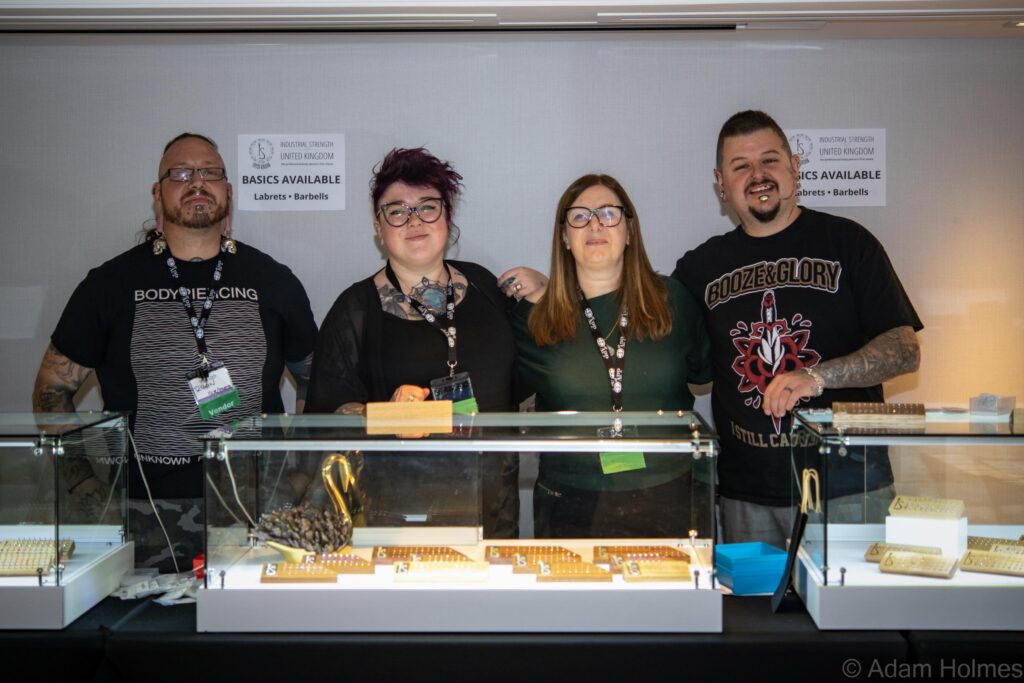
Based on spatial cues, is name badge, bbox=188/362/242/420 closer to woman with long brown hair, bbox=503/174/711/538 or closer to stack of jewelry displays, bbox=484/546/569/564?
woman with long brown hair, bbox=503/174/711/538

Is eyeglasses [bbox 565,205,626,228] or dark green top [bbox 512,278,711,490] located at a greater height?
eyeglasses [bbox 565,205,626,228]

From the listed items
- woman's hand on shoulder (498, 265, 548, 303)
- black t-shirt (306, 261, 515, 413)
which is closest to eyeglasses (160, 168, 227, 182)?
black t-shirt (306, 261, 515, 413)

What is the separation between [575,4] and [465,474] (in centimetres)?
208

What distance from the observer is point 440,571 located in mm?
2299

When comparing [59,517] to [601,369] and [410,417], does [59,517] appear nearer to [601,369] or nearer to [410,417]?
[410,417]

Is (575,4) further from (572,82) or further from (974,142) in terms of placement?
(974,142)

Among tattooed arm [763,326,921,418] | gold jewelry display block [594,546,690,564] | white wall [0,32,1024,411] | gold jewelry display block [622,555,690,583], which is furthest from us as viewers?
white wall [0,32,1024,411]

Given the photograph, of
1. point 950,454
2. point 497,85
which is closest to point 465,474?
point 950,454

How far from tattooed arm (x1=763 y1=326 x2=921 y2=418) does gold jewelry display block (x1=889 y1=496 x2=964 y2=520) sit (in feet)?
2.25

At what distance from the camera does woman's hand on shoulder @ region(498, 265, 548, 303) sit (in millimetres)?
3520

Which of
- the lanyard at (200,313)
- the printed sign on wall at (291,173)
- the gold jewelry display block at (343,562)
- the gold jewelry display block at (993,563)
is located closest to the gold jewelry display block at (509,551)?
the gold jewelry display block at (343,562)

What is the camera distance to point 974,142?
4.33 metres

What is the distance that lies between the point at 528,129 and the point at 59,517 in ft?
9.08

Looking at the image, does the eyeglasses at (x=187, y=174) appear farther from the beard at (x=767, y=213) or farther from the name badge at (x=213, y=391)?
the beard at (x=767, y=213)
